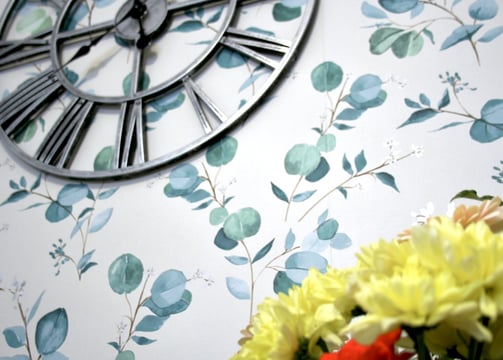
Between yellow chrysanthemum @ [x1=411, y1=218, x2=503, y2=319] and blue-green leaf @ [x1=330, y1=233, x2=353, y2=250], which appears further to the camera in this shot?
blue-green leaf @ [x1=330, y1=233, x2=353, y2=250]

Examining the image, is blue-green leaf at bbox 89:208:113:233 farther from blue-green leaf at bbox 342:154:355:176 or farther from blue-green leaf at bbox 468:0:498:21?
blue-green leaf at bbox 468:0:498:21

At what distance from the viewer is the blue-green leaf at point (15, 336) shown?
3.01 ft

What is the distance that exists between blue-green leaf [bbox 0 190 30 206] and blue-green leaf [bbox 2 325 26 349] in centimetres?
24

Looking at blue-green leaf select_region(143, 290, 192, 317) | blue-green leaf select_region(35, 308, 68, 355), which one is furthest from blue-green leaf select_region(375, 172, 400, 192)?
blue-green leaf select_region(35, 308, 68, 355)

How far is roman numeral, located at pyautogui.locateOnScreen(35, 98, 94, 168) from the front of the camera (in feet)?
3.41

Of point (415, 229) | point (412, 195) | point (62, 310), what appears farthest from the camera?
point (62, 310)

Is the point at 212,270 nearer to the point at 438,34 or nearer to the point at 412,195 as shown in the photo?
the point at 412,195

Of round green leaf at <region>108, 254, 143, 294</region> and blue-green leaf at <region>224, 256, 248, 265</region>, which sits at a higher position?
round green leaf at <region>108, 254, 143, 294</region>

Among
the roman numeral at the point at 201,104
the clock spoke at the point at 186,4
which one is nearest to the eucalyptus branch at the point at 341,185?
the roman numeral at the point at 201,104

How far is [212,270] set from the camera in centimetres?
84

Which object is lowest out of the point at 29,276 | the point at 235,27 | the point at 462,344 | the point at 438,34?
the point at 462,344

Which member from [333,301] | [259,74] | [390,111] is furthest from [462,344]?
[259,74]

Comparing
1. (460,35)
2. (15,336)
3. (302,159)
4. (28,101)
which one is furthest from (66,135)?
(460,35)

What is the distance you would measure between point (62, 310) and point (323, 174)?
0.46m
